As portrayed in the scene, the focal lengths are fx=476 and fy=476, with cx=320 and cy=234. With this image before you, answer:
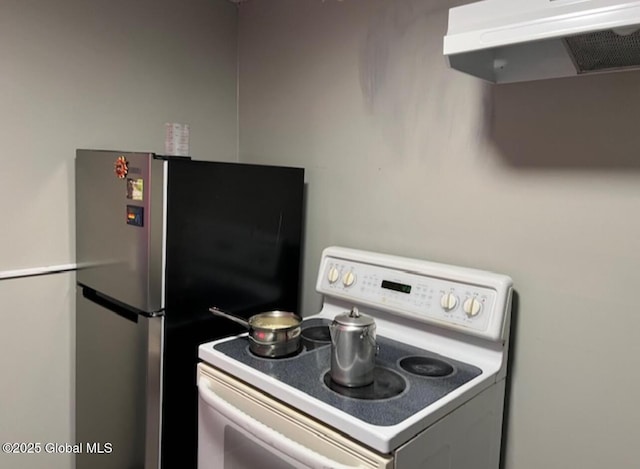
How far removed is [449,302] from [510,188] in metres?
0.36

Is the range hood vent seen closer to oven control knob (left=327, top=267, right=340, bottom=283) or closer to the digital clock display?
the digital clock display

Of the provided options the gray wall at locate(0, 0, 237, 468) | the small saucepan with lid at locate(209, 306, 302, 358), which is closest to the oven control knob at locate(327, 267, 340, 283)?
the small saucepan with lid at locate(209, 306, 302, 358)

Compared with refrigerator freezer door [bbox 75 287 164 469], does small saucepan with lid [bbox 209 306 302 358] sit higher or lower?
higher

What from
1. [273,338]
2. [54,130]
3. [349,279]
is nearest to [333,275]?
[349,279]

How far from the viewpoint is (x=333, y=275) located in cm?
159

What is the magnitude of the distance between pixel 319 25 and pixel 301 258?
0.88 m

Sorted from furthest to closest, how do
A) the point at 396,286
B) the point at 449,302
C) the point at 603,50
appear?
1. the point at 396,286
2. the point at 449,302
3. the point at 603,50

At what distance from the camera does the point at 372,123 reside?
63.8 inches

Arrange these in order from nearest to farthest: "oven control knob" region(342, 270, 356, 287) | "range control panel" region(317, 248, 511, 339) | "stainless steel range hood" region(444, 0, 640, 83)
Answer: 1. "stainless steel range hood" region(444, 0, 640, 83)
2. "range control panel" region(317, 248, 511, 339)
3. "oven control knob" region(342, 270, 356, 287)

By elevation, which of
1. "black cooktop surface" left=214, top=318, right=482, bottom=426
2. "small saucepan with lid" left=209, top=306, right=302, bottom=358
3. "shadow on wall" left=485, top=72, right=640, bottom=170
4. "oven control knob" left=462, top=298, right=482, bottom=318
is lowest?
"black cooktop surface" left=214, top=318, right=482, bottom=426

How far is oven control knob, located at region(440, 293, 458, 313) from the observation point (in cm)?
129

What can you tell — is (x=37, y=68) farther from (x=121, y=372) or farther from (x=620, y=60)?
(x=620, y=60)

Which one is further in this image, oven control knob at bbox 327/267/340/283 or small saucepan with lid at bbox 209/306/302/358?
oven control knob at bbox 327/267/340/283

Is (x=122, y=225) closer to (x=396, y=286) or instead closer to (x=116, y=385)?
(x=116, y=385)
